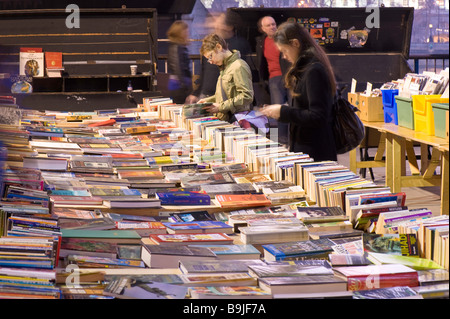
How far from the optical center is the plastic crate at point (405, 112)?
6312 millimetres

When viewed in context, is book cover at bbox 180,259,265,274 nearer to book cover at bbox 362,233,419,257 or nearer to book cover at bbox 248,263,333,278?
book cover at bbox 248,263,333,278

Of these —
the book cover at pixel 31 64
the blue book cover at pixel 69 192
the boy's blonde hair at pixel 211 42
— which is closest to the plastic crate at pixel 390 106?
the boy's blonde hair at pixel 211 42

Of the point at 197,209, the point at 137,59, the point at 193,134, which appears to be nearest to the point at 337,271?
the point at 197,209

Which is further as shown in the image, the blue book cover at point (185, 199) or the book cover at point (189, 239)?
the blue book cover at point (185, 199)

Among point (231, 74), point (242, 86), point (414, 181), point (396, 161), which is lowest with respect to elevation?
point (414, 181)

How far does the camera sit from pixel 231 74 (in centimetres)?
605

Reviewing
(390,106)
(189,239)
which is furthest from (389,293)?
(390,106)

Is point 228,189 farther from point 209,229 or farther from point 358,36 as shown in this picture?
point 358,36

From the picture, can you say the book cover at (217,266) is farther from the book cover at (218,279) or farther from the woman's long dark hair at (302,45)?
the woman's long dark hair at (302,45)

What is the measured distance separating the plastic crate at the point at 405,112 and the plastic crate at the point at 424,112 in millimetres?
125

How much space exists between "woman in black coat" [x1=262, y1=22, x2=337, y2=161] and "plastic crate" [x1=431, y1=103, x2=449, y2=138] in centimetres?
160

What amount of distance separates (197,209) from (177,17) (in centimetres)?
1058

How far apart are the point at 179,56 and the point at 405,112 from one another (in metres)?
3.11
